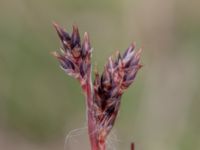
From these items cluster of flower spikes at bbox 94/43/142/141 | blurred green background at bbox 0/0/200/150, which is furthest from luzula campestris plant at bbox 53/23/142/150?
blurred green background at bbox 0/0/200/150

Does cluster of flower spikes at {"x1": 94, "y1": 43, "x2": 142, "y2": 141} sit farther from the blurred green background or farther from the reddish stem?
the blurred green background

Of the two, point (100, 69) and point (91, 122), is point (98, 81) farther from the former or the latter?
point (100, 69)

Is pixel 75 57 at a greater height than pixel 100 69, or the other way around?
pixel 75 57

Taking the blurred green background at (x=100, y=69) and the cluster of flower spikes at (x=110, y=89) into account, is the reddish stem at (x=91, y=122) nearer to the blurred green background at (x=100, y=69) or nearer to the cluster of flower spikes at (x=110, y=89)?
the cluster of flower spikes at (x=110, y=89)

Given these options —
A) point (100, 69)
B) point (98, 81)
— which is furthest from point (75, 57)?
point (100, 69)

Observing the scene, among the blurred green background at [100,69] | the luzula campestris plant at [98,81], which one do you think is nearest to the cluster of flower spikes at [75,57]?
the luzula campestris plant at [98,81]

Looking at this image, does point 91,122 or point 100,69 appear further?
point 100,69
